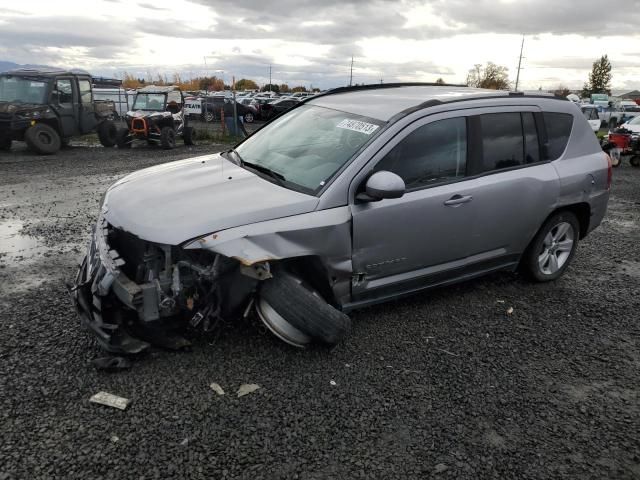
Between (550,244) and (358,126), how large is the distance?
2327mm

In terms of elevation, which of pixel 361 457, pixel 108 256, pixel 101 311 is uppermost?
pixel 108 256

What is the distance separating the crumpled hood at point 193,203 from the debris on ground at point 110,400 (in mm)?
921

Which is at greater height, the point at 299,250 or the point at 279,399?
the point at 299,250

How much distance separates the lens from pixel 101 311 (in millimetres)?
3080

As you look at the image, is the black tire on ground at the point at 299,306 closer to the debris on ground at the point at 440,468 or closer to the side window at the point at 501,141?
the debris on ground at the point at 440,468

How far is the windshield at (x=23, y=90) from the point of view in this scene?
13508 mm

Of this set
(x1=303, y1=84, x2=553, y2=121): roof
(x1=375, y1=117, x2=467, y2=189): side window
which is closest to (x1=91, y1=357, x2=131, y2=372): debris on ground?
(x1=375, y1=117, x2=467, y2=189): side window

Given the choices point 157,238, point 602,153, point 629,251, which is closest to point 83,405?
point 157,238

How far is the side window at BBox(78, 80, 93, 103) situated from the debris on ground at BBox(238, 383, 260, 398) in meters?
14.2

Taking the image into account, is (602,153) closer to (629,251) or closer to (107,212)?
(629,251)

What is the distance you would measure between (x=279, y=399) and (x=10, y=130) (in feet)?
44.1

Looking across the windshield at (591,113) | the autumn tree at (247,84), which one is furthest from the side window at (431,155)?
the autumn tree at (247,84)

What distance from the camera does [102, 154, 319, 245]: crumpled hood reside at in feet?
9.75

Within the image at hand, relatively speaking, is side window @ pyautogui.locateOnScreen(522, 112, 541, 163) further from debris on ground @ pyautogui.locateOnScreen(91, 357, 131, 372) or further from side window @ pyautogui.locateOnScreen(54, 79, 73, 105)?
side window @ pyautogui.locateOnScreen(54, 79, 73, 105)
